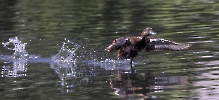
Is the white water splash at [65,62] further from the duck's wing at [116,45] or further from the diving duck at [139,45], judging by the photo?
the diving duck at [139,45]

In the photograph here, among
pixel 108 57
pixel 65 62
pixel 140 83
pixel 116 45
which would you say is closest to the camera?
pixel 140 83

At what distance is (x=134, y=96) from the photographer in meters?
9.37

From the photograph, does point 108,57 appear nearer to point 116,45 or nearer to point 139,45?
point 139,45

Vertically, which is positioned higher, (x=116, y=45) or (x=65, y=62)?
(x=116, y=45)

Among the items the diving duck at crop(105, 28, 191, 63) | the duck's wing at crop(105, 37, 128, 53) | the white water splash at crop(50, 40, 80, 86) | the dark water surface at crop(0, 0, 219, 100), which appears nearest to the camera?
the dark water surface at crop(0, 0, 219, 100)

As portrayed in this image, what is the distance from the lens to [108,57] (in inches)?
527

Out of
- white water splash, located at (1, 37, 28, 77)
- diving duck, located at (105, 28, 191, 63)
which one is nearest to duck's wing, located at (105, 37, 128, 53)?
diving duck, located at (105, 28, 191, 63)

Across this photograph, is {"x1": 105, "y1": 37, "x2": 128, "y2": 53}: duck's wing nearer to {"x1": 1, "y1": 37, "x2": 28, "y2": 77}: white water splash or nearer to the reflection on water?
the reflection on water

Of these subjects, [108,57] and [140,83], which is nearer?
[140,83]

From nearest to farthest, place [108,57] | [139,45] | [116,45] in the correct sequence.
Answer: [116,45] < [139,45] < [108,57]

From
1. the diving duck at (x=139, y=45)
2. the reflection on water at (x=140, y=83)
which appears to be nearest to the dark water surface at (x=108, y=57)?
the reflection on water at (x=140, y=83)

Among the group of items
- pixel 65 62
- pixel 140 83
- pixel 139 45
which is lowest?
pixel 140 83

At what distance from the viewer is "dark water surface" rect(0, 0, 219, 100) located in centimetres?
986

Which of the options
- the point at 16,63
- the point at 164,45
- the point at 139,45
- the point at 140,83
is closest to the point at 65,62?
the point at 16,63
